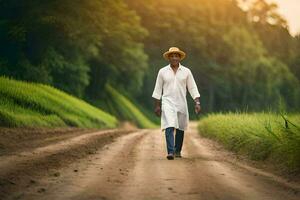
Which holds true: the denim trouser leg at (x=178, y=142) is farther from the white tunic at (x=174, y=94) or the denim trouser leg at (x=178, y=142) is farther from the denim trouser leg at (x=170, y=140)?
the denim trouser leg at (x=170, y=140)

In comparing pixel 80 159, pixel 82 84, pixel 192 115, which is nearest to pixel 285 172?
pixel 80 159

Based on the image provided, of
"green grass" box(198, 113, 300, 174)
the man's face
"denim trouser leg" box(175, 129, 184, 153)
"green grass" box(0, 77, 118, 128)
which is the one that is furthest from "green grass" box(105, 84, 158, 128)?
the man's face

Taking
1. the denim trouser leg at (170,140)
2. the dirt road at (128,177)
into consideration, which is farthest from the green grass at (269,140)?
the denim trouser leg at (170,140)

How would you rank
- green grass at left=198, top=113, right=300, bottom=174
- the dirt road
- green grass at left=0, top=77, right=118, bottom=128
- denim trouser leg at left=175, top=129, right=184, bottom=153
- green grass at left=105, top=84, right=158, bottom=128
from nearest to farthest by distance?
the dirt road < green grass at left=198, top=113, right=300, bottom=174 < denim trouser leg at left=175, top=129, right=184, bottom=153 < green grass at left=0, top=77, right=118, bottom=128 < green grass at left=105, top=84, right=158, bottom=128

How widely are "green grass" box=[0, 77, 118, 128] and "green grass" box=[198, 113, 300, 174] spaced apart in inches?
237

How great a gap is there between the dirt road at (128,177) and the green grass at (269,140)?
533 millimetres

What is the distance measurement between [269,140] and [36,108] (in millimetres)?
11498

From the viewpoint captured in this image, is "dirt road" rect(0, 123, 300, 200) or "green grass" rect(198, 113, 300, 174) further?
"green grass" rect(198, 113, 300, 174)

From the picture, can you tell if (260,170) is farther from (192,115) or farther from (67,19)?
(192,115)

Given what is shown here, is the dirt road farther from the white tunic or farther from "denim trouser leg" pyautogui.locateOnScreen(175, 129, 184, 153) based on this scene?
the white tunic

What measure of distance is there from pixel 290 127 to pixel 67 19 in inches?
748

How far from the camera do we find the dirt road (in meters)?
7.00

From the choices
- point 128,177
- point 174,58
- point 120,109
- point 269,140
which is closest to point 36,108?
point 174,58

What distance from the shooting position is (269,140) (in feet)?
38.4
